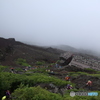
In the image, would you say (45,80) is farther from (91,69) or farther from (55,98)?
Result: (91,69)

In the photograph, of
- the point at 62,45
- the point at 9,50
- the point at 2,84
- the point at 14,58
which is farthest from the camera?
the point at 62,45

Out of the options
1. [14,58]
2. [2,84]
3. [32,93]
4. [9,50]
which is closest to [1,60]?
[14,58]

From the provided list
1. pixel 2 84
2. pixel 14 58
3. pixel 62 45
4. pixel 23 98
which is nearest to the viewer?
pixel 23 98

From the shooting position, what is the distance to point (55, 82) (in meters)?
18.5

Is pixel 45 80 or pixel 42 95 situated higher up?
pixel 42 95

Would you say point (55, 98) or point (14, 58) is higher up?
point (55, 98)

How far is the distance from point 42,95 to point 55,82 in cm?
1071

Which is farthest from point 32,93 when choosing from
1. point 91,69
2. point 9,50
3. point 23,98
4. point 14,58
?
point 9,50

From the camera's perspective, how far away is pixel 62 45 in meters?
133

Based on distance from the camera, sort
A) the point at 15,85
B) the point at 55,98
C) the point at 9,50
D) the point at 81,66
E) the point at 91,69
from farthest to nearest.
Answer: the point at 9,50, the point at 81,66, the point at 91,69, the point at 15,85, the point at 55,98

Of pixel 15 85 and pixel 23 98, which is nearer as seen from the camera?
pixel 23 98

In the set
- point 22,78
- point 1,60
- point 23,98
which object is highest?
point 23,98

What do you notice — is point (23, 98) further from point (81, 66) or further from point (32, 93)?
point (81, 66)

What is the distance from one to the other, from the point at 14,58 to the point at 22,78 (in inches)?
1331
